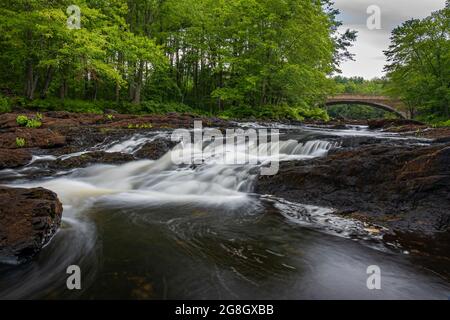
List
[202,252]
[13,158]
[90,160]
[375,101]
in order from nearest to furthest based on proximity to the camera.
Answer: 1. [202,252]
2. [13,158]
3. [90,160]
4. [375,101]

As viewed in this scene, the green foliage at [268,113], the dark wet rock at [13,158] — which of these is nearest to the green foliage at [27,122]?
the dark wet rock at [13,158]

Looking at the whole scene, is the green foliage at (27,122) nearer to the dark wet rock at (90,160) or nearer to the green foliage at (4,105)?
the dark wet rock at (90,160)

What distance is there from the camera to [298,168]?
6.26m

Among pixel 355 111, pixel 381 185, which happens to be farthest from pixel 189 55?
pixel 355 111

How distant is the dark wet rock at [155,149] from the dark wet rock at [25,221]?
4.59m

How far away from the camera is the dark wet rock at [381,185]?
455cm

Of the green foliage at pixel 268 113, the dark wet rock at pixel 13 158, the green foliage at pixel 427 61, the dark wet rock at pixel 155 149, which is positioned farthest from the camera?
the green foliage at pixel 427 61

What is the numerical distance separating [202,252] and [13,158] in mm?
6476

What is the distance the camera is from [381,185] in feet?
17.4

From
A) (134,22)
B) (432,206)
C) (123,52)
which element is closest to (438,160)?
(432,206)

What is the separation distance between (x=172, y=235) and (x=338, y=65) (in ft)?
105

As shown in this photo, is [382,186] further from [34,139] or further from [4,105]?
[4,105]

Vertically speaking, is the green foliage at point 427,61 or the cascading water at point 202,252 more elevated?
the green foliage at point 427,61
